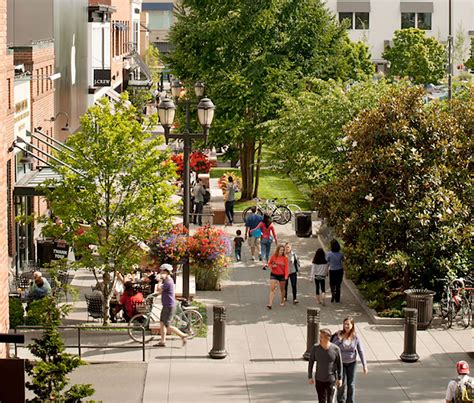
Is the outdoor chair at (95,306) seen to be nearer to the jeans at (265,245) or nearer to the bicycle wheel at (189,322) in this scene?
the bicycle wheel at (189,322)

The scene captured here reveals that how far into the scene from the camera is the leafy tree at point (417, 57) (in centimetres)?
10000

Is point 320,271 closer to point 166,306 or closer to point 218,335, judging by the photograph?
point 166,306

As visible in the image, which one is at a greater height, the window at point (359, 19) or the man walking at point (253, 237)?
the window at point (359, 19)

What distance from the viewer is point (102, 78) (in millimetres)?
60375

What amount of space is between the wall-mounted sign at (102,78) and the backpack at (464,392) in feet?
147

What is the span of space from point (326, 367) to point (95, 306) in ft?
29.7

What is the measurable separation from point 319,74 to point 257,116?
10.7 feet

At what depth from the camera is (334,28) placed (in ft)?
165

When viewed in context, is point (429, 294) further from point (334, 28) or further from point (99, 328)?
point (334, 28)

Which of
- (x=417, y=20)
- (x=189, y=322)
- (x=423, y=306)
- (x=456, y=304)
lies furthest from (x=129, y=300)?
(x=417, y=20)

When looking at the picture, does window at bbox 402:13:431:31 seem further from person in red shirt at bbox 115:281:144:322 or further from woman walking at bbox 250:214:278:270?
person in red shirt at bbox 115:281:144:322

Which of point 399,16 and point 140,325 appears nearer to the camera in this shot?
point 140,325

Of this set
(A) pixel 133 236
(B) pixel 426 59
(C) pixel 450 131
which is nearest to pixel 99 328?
(A) pixel 133 236

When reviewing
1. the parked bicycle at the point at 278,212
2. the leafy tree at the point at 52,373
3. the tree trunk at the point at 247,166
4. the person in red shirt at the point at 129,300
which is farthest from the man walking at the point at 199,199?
the leafy tree at the point at 52,373
